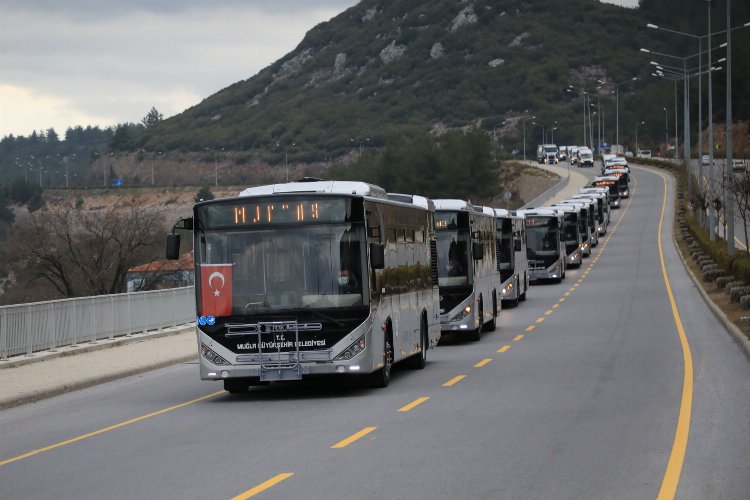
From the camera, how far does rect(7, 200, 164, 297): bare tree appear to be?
68925 millimetres

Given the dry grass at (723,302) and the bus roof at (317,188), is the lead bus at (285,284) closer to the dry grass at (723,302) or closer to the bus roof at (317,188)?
the bus roof at (317,188)

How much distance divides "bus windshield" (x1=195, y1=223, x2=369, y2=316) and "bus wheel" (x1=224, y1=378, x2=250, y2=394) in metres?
1.58

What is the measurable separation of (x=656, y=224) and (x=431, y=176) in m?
70.7

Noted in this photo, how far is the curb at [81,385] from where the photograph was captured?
69.0 ft

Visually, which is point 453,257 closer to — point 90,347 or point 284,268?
point 90,347

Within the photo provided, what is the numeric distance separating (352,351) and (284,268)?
1.49 meters

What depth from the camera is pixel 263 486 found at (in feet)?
38.3

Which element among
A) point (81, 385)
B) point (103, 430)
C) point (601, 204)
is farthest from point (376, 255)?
point (601, 204)

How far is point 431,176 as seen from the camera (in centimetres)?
16812

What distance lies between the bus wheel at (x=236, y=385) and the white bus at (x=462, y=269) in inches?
381

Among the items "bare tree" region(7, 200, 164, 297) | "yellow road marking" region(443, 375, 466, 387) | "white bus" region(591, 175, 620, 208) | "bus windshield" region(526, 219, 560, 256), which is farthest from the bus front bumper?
"white bus" region(591, 175, 620, 208)

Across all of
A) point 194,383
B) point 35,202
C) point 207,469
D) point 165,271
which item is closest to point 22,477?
point 207,469

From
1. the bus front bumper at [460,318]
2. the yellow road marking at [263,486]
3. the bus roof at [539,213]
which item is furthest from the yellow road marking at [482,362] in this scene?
the bus roof at [539,213]

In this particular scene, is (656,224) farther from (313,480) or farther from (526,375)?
(313,480)
